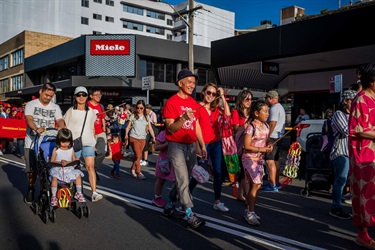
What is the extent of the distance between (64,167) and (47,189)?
0.37 meters

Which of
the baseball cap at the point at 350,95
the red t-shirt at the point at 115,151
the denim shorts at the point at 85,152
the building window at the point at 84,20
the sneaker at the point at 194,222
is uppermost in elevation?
the building window at the point at 84,20

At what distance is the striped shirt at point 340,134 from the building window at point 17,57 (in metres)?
42.6

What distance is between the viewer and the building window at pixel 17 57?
41.5m

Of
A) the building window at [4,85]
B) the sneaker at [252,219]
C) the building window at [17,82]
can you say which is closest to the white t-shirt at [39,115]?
the sneaker at [252,219]

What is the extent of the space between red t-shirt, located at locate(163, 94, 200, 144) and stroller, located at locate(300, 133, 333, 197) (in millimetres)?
3030

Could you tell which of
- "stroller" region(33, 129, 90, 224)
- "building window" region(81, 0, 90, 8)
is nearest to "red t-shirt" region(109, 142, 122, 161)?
"stroller" region(33, 129, 90, 224)

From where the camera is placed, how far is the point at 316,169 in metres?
6.70

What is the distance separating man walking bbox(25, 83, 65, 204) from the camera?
5770mm

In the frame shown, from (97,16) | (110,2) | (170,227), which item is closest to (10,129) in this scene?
(170,227)

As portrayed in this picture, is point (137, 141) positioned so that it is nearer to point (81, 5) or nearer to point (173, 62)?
point (173, 62)

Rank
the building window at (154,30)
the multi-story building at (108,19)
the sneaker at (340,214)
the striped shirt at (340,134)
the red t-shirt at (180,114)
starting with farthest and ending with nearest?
the building window at (154,30) < the multi-story building at (108,19) < the sneaker at (340,214) < the striped shirt at (340,134) < the red t-shirt at (180,114)

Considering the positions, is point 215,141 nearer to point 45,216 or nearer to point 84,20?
point 45,216

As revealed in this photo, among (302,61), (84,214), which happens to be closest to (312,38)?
(302,61)

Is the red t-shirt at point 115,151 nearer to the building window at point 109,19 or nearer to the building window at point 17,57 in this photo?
the building window at point 17,57
